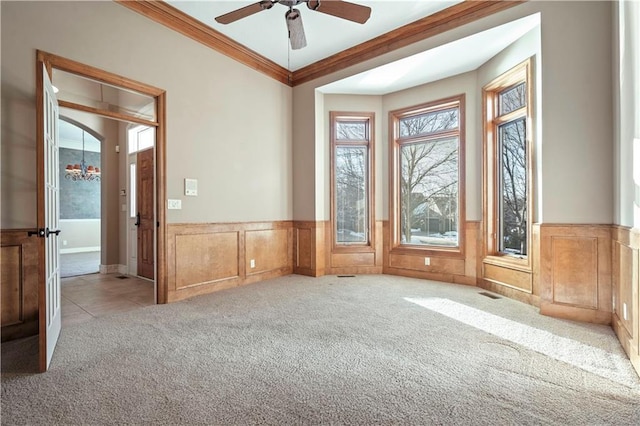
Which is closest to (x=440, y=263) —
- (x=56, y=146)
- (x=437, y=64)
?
(x=437, y=64)

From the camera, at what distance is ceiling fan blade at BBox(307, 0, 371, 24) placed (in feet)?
8.81

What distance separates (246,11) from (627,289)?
3890 mm

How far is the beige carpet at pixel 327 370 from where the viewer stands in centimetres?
164

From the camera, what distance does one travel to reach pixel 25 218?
2695 millimetres

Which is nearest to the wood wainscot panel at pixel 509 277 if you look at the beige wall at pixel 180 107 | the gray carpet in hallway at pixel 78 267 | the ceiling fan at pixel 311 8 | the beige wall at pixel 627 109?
the beige wall at pixel 627 109

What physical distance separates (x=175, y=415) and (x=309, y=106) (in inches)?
182

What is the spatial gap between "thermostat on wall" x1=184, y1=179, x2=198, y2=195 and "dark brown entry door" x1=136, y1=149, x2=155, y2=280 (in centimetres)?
147

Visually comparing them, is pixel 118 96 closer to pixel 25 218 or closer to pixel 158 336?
pixel 25 218

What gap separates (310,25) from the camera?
12.9 ft

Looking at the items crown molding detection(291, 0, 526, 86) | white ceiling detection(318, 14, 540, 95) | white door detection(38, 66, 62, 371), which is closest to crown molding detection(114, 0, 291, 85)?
crown molding detection(291, 0, 526, 86)

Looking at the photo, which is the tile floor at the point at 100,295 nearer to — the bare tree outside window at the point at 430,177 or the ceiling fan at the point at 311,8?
the ceiling fan at the point at 311,8

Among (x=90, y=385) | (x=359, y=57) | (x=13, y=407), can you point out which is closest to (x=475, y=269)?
(x=359, y=57)

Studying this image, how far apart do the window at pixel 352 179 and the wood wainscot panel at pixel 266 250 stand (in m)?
0.93

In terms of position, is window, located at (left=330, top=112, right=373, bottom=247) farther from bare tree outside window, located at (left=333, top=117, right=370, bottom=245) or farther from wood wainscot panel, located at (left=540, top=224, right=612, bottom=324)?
wood wainscot panel, located at (left=540, top=224, right=612, bottom=324)
